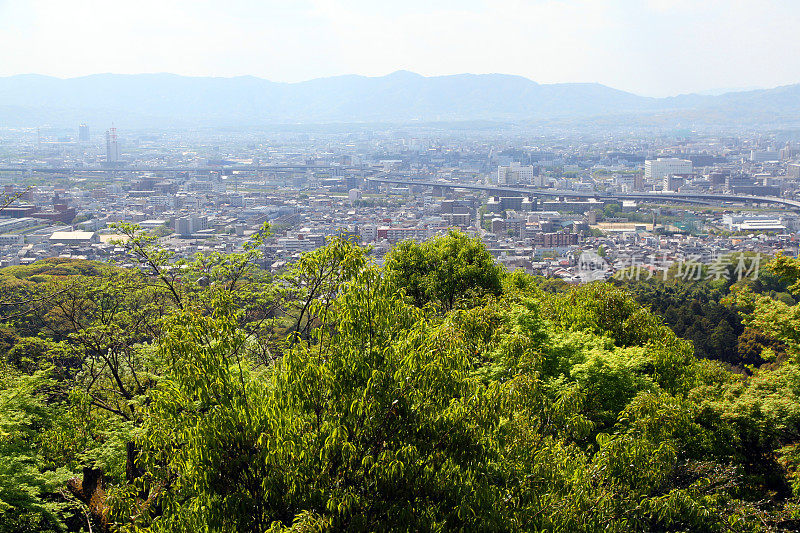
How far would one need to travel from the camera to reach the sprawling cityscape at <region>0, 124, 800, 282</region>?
146 feet

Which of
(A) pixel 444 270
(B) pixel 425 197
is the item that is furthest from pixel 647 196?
(A) pixel 444 270

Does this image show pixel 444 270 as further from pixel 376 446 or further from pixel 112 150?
pixel 112 150

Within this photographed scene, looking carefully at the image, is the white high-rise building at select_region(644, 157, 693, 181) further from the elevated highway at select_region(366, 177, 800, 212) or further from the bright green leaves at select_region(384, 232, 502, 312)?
the bright green leaves at select_region(384, 232, 502, 312)

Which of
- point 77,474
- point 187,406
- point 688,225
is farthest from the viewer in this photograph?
point 688,225

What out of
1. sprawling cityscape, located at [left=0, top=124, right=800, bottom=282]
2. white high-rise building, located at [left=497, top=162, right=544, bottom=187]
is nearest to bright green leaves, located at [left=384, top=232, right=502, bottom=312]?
sprawling cityscape, located at [left=0, top=124, right=800, bottom=282]

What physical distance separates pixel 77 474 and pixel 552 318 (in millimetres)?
5371

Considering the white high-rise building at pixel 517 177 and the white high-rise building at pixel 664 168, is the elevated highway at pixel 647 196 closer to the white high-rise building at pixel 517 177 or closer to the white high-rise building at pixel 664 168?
the white high-rise building at pixel 517 177

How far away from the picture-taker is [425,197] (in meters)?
70.8

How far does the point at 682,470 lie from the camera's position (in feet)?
14.5

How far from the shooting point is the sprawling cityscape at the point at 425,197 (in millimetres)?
44375

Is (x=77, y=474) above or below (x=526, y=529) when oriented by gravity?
below

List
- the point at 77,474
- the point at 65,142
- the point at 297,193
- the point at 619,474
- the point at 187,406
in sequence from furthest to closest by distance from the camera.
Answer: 1. the point at 65,142
2. the point at 297,193
3. the point at 77,474
4. the point at 619,474
5. the point at 187,406

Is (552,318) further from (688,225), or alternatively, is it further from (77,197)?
(77,197)

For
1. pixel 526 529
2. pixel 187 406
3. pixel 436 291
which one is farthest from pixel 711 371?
pixel 187 406
